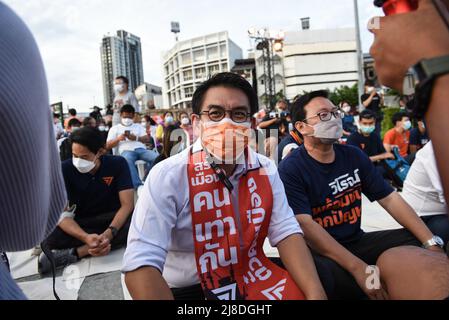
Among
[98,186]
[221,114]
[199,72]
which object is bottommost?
[98,186]

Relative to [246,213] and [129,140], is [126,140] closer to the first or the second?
[129,140]

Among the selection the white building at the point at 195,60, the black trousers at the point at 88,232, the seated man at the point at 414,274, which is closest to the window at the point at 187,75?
the white building at the point at 195,60

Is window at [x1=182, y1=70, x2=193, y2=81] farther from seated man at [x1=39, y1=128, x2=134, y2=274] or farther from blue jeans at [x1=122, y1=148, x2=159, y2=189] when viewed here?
seated man at [x1=39, y1=128, x2=134, y2=274]

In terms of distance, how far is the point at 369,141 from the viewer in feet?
15.7

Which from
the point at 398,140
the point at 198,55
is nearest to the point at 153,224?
the point at 398,140

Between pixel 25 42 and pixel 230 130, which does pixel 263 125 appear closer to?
pixel 230 130

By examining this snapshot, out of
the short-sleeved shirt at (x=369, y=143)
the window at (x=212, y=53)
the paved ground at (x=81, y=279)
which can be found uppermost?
the window at (x=212, y=53)

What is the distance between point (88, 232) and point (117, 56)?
61749mm

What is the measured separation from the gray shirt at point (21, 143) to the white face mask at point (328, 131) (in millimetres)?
1765

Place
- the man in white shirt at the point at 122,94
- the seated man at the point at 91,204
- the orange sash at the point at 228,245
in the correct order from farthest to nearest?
the man in white shirt at the point at 122,94, the seated man at the point at 91,204, the orange sash at the point at 228,245

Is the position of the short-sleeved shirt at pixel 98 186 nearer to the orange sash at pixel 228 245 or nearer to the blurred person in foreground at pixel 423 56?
the orange sash at pixel 228 245

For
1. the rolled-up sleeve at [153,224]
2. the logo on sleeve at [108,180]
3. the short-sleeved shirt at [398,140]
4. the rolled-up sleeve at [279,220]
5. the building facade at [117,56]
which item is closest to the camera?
the rolled-up sleeve at [153,224]

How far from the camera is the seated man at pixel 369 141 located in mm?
4672
